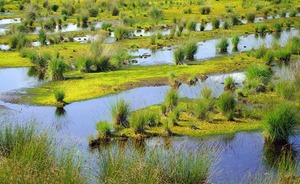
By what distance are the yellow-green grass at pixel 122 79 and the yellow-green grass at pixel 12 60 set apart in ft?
15.8

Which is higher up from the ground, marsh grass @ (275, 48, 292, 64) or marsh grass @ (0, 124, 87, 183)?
marsh grass @ (0, 124, 87, 183)

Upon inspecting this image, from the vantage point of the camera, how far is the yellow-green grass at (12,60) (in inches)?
1172

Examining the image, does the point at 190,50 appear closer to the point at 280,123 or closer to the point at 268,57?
the point at 268,57

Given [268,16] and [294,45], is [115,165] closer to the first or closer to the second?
[294,45]

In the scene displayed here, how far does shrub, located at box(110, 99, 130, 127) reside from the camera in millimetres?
17453

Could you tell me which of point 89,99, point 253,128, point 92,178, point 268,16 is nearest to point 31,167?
point 92,178

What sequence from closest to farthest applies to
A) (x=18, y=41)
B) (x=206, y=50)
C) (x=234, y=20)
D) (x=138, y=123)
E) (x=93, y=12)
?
1. (x=138, y=123)
2. (x=206, y=50)
3. (x=18, y=41)
4. (x=234, y=20)
5. (x=93, y=12)

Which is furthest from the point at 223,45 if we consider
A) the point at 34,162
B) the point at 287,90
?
the point at 34,162

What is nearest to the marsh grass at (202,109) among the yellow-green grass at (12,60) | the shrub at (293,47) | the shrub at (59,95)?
the shrub at (59,95)

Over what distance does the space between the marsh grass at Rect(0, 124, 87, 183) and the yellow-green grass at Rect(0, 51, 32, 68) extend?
62.6 ft

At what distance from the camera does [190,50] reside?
1139 inches

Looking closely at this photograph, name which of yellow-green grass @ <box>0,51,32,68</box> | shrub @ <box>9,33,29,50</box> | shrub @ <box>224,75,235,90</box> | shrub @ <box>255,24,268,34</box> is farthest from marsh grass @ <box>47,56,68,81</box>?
shrub @ <box>255,24,268,34</box>

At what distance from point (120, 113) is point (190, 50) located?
12.3m

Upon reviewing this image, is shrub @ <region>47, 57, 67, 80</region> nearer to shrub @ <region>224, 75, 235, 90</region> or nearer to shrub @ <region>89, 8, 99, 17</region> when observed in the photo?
shrub @ <region>224, 75, 235, 90</region>
